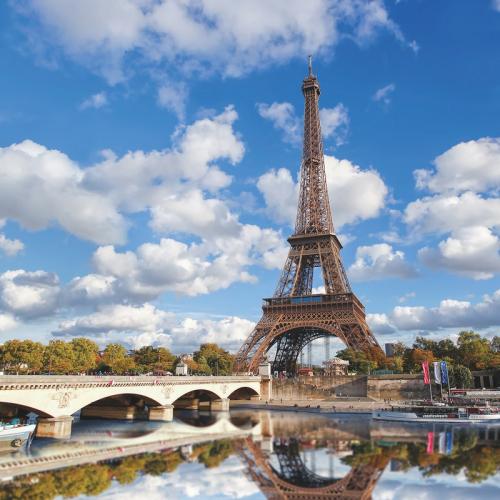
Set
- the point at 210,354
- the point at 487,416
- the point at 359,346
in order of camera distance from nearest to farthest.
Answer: the point at 487,416, the point at 359,346, the point at 210,354

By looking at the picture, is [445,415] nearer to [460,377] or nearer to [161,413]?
[460,377]

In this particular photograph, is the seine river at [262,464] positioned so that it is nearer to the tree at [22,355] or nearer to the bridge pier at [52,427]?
the bridge pier at [52,427]

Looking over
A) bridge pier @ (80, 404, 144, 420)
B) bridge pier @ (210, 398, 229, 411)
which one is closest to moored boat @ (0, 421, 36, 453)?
bridge pier @ (80, 404, 144, 420)

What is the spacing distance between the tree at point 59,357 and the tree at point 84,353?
2200 mm

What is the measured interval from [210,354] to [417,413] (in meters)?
64.8

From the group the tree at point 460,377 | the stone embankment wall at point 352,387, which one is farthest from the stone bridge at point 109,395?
the tree at point 460,377

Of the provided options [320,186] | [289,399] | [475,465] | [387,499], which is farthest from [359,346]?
[387,499]

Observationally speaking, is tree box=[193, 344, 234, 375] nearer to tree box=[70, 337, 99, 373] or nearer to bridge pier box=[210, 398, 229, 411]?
bridge pier box=[210, 398, 229, 411]

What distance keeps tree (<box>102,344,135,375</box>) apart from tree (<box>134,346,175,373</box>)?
Answer: 9.40ft

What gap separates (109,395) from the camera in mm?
37344

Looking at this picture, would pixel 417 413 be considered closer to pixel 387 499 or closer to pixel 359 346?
pixel 359 346

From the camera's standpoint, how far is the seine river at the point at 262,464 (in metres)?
19.9

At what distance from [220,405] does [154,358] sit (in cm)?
3209

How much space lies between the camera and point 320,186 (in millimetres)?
86688
